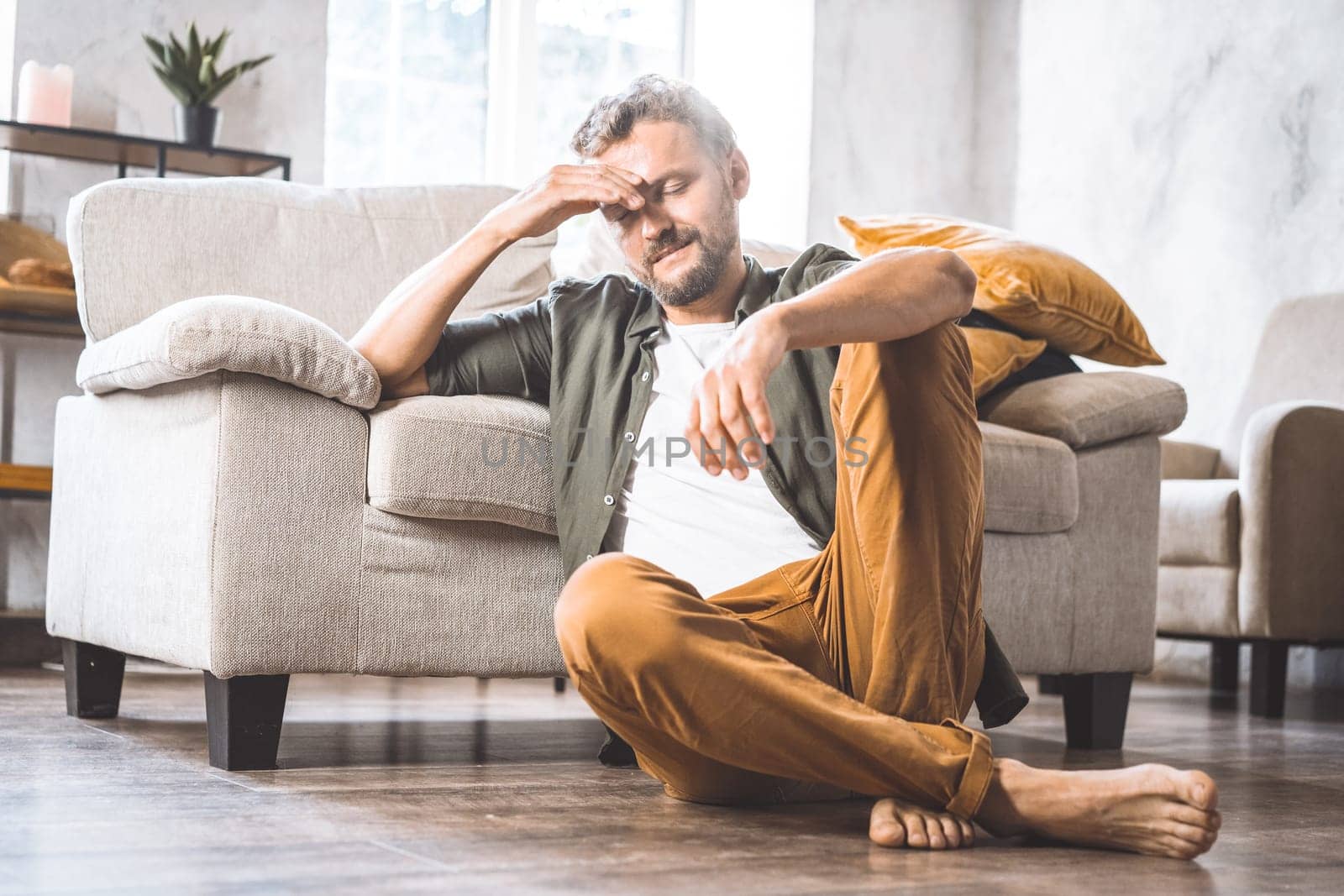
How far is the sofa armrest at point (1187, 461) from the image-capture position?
361 centimetres

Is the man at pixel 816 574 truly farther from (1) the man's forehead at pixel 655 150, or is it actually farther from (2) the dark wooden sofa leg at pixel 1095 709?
(2) the dark wooden sofa leg at pixel 1095 709

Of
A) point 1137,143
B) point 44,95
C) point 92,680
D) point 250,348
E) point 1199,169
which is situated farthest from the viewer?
point 1137,143

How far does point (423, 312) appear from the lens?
177 cm

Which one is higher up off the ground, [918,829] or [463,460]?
[463,460]

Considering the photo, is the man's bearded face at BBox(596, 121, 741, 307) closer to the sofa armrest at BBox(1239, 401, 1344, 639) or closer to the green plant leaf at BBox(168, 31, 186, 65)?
the sofa armrest at BBox(1239, 401, 1344, 639)

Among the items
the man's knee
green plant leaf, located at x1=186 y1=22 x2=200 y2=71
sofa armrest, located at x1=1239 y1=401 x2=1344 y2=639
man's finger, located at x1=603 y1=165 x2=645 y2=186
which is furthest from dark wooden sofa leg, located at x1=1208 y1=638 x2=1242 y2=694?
green plant leaf, located at x1=186 y1=22 x2=200 y2=71

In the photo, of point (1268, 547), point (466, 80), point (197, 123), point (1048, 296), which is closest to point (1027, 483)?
point (1048, 296)

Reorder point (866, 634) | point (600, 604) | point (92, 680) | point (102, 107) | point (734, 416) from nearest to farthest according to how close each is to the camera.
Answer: point (734, 416) → point (600, 604) → point (866, 634) → point (92, 680) → point (102, 107)

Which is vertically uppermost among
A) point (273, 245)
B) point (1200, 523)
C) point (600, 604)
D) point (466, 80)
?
point (466, 80)

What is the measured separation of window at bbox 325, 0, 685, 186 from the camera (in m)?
4.16

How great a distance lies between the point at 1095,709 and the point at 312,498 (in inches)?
51.4

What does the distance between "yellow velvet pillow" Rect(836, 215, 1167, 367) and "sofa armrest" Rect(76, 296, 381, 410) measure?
3.53 ft

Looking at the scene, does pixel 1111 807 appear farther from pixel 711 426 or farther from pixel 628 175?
pixel 628 175

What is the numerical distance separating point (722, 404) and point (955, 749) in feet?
1.32
